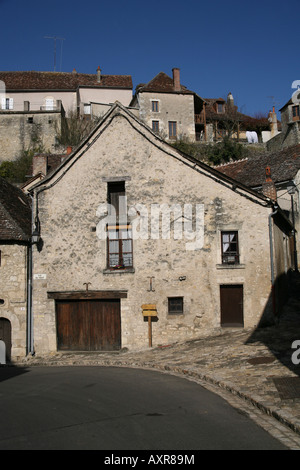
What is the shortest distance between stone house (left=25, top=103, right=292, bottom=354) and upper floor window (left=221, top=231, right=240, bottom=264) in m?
0.04

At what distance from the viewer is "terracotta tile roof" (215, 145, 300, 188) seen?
25.7m

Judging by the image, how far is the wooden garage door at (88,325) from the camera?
1634cm

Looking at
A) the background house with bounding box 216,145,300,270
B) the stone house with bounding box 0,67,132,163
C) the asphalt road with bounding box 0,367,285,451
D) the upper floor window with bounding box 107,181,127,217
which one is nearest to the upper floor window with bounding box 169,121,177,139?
the stone house with bounding box 0,67,132,163

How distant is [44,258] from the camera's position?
55.5ft

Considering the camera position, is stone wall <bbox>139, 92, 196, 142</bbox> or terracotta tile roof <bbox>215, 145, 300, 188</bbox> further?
stone wall <bbox>139, 92, 196, 142</bbox>

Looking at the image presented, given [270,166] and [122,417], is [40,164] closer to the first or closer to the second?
[270,166]

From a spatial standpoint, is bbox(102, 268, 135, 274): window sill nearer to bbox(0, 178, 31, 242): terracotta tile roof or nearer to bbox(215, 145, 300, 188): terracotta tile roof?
bbox(0, 178, 31, 242): terracotta tile roof

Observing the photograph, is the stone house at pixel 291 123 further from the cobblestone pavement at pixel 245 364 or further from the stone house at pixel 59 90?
the cobblestone pavement at pixel 245 364

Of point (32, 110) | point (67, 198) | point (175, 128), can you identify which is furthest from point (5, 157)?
point (67, 198)

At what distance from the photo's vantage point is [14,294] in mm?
16484

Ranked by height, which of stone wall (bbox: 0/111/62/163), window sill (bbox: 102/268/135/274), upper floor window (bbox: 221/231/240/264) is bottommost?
window sill (bbox: 102/268/135/274)

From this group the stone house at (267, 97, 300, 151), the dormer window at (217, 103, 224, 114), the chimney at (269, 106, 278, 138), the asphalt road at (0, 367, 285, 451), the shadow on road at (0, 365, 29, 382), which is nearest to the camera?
the asphalt road at (0, 367, 285, 451)

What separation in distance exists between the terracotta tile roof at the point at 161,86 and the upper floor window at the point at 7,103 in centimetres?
1411

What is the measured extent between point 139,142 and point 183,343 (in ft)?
25.8
